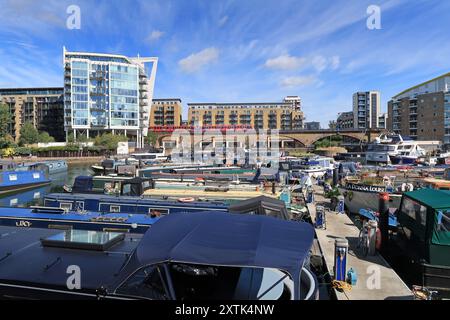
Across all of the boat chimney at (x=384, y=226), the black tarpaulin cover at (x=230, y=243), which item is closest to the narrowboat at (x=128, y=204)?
the boat chimney at (x=384, y=226)

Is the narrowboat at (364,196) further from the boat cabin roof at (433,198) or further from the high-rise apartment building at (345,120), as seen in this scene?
the high-rise apartment building at (345,120)

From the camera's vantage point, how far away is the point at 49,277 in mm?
5543

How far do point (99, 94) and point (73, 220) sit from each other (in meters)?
76.8

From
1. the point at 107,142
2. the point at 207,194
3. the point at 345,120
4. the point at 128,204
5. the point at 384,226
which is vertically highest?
the point at 345,120

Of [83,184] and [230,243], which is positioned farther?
[83,184]

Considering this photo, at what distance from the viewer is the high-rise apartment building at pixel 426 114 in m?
93.0

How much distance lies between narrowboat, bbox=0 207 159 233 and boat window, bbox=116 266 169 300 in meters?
7.29

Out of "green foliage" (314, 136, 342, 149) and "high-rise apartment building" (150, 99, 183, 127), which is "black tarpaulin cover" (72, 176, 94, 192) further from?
"high-rise apartment building" (150, 99, 183, 127)

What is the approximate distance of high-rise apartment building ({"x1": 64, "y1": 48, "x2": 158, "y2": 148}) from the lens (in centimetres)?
8200

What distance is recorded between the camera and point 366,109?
488 ft

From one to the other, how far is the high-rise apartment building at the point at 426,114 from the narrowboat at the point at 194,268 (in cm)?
9778

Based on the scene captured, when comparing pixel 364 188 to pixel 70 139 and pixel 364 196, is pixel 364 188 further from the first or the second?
pixel 70 139

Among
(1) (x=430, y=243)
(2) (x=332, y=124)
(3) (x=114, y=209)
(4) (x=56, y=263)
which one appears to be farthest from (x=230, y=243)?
(2) (x=332, y=124)

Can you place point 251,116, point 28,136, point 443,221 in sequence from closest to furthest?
point 443,221 → point 28,136 → point 251,116
